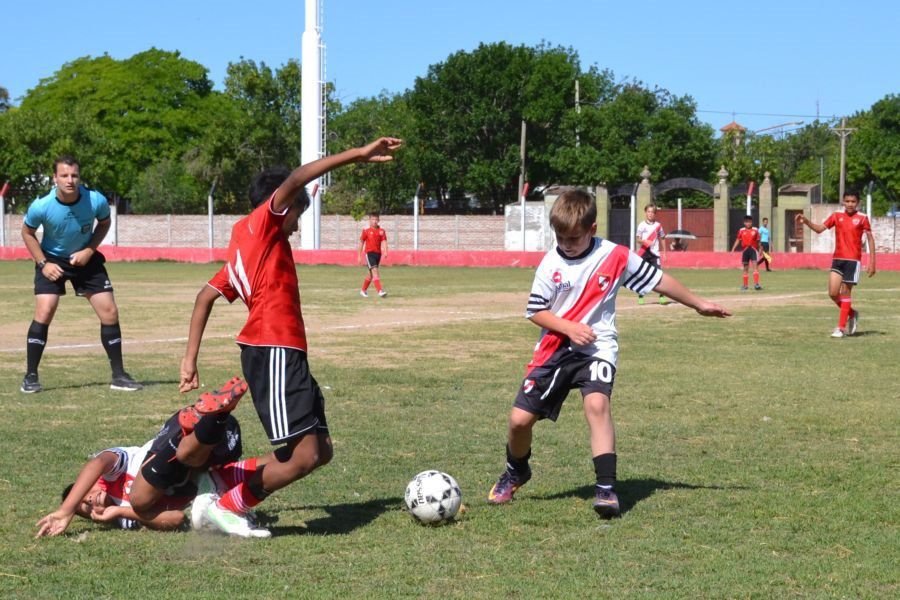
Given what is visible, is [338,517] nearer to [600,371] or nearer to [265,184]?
[600,371]

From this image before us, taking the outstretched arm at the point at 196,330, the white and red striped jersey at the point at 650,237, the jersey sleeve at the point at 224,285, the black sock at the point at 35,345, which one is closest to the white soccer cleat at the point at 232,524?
the outstretched arm at the point at 196,330

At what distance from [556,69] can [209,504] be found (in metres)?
65.2

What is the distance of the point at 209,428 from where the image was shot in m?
5.15

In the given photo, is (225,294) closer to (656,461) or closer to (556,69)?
(656,461)

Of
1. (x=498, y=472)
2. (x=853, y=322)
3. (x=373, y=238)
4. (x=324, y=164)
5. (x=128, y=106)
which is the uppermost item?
(x=128, y=106)

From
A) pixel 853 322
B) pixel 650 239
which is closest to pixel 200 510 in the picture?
pixel 853 322

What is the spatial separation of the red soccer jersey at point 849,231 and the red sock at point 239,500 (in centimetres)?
1158

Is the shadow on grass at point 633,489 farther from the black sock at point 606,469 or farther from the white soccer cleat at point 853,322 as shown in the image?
the white soccer cleat at point 853,322

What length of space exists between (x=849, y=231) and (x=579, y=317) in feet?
34.2

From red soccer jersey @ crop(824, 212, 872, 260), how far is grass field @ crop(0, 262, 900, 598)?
1.19m

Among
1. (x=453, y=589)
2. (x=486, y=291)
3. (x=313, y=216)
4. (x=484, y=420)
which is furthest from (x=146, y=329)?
(x=313, y=216)

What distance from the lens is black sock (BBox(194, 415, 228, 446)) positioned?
5.14 m

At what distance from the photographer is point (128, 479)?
5.50 m

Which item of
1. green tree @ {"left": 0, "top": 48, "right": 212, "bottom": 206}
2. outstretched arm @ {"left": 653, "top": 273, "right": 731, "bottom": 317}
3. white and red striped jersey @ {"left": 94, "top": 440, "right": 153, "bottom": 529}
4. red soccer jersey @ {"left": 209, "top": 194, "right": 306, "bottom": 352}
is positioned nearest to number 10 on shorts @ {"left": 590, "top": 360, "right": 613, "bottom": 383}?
outstretched arm @ {"left": 653, "top": 273, "right": 731, "bottom": 317}
